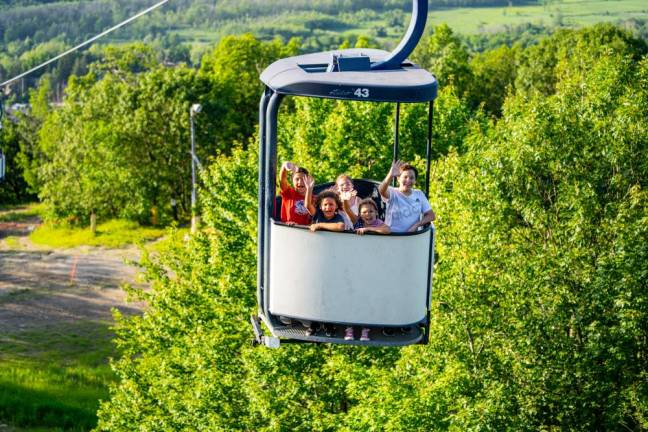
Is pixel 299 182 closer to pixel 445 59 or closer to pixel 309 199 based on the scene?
pixel 309 199

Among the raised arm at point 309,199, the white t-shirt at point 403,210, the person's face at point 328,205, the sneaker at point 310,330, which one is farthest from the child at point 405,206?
the sneaker at point 310,330

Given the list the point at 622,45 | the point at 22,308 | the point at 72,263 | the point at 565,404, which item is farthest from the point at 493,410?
the point at 622,45

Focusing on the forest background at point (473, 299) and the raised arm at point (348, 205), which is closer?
the raised arm at point (348, 205)

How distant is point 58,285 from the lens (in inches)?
2505

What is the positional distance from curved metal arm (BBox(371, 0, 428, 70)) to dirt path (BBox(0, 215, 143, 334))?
42077mm

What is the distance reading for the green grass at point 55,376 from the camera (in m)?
41.9

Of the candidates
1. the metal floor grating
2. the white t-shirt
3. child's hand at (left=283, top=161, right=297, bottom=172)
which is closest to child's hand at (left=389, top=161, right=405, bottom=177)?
the white t-shirt

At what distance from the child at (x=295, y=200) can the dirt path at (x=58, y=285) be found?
4086cm

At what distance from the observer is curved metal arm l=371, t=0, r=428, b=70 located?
12266 millimetres

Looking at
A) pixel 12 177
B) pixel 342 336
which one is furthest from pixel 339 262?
pixel 12 177

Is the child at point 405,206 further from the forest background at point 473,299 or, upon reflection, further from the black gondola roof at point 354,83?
the forest background at point 473,299

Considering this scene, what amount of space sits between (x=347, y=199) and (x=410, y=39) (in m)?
1.99

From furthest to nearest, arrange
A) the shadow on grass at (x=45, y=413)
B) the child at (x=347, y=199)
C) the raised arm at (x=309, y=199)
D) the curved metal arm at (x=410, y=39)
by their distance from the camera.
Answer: the shadow on grass at (x=45, y=413) → the raised arm at (x=309, y=199) → the child at (x=347, y=199) → the curved metal arm at (x=410, y=39)

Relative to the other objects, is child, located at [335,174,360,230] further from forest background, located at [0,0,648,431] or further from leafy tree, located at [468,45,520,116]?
leafy tree, located at [468,45,520,116]
